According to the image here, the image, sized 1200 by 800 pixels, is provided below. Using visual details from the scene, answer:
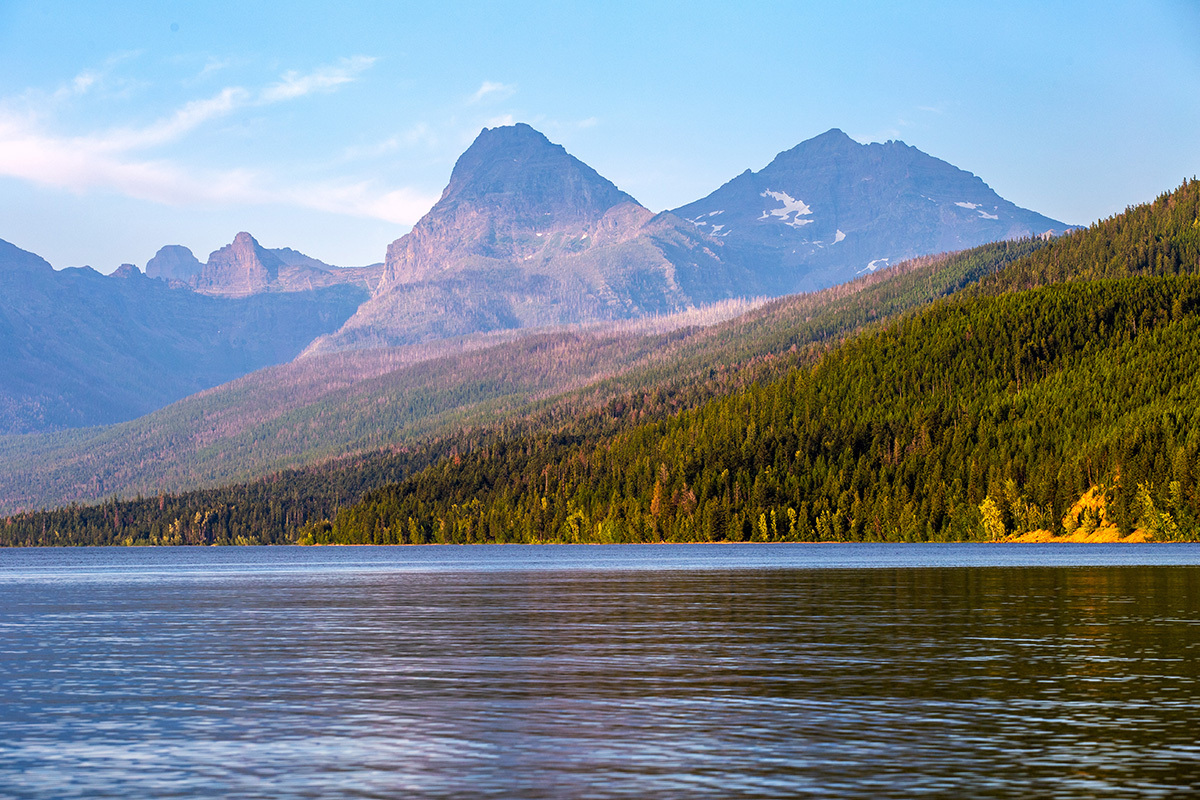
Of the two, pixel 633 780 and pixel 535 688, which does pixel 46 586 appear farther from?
pixel 633 780

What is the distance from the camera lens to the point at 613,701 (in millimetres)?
39875

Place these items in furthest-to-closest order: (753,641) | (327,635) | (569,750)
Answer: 1. (327,635)
2. (753,641)
3. (569,750)

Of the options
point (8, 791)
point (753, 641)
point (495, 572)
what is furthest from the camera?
point (495, 572)

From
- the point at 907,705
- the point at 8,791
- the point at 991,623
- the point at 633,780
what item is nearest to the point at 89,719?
the point at 8,791

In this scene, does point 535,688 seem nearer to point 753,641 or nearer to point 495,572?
point 753,641

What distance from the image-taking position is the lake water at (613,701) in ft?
94.8

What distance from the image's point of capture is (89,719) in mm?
37438

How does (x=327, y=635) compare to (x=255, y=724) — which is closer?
(x=255, y=724)

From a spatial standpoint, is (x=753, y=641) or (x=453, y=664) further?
(x=753, y=641)

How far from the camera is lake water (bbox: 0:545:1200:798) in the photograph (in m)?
28.9

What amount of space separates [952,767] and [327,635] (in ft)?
133

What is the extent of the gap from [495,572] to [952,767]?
121448mm

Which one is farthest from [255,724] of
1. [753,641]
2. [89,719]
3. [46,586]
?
[46,586]

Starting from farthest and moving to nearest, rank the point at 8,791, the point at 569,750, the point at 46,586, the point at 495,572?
the point at 495,572 → the point at 46,586 → the point at 569,750 → the point at 8,791
